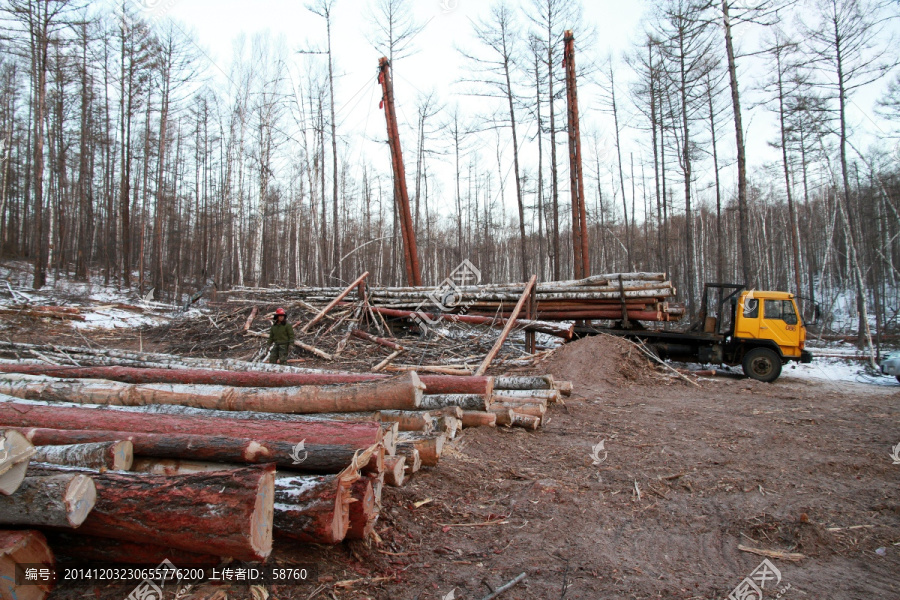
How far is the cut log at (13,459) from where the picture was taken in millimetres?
2277

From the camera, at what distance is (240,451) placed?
10.1 ft

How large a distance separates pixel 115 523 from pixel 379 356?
879 centimetres

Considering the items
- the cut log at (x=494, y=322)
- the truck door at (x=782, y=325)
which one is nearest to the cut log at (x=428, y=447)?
the cut log at (x=494, y=322)

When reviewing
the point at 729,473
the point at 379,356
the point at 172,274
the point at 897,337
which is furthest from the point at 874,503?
the point at 172,274

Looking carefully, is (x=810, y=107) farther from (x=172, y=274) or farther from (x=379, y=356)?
(x=172, y=274)

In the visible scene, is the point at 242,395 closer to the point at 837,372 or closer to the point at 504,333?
the point at 504,333

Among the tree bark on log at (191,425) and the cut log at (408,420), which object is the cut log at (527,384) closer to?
the cut log at (408,420)

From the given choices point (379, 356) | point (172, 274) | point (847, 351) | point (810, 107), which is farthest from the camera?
point (172, 274)

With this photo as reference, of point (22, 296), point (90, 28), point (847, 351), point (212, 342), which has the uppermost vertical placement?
point (90, 28)

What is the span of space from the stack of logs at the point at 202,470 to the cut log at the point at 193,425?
1 centimetres

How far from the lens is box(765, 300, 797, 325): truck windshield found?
1220 centimetres

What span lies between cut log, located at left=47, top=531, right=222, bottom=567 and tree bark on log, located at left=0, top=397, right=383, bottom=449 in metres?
0.79

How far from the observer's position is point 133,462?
326cm

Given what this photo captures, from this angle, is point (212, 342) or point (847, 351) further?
point (847, 351)
